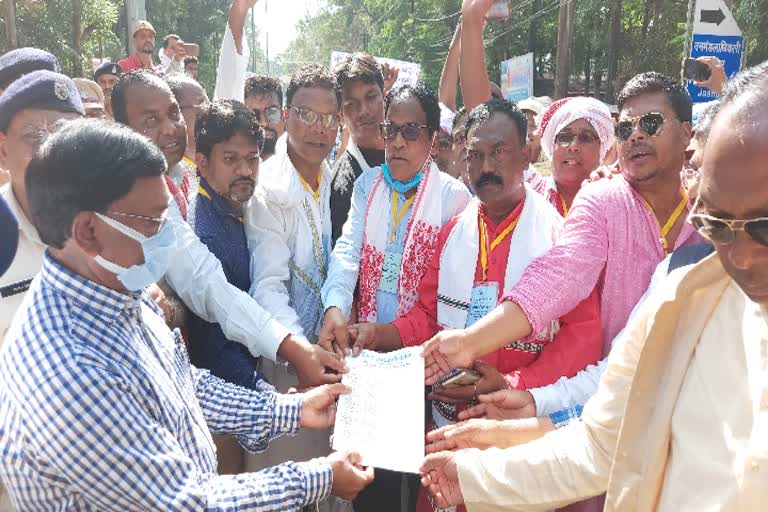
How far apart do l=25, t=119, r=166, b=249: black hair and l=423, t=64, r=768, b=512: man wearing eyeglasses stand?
152 centimetres

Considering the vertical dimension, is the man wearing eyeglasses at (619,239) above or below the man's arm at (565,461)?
above

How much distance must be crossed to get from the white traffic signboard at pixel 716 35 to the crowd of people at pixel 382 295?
11.1 feet

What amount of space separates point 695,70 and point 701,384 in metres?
4.88

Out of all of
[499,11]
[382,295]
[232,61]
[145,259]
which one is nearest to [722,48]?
[499,11]

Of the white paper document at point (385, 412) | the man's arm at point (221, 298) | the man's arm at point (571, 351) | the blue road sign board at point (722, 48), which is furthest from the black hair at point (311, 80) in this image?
the blue road sign board at point (722, 48)

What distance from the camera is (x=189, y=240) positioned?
2.92 metres

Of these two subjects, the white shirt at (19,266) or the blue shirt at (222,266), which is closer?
the white shirt at (19,266)

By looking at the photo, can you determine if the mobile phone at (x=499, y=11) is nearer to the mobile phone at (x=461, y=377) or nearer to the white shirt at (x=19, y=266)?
the mobile phone at (x=461, y=377)

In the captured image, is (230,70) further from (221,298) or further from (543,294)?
(543,294)

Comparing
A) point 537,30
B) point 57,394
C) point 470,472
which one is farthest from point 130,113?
point 537,30

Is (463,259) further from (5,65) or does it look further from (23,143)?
(5,65)

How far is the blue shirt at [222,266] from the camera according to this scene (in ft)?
10.1

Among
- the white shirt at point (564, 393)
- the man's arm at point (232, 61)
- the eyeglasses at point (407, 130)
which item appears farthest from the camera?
the man's arm at point (232, 61)

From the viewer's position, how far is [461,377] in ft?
8.42
